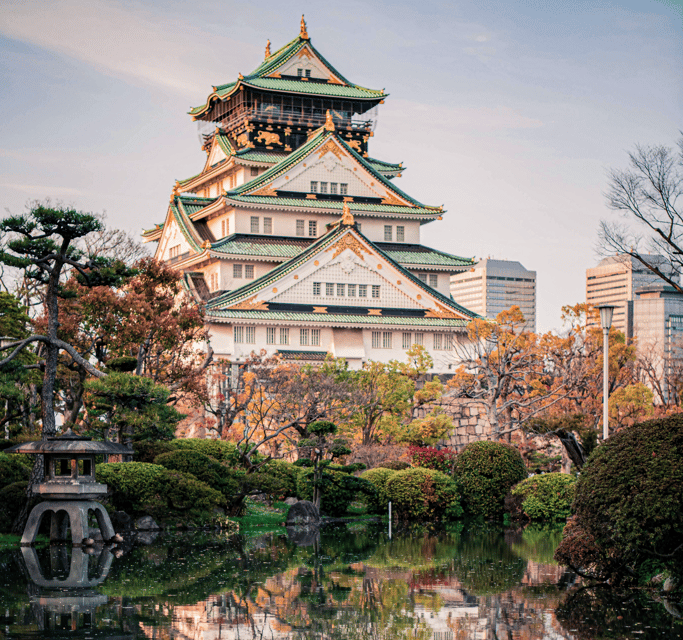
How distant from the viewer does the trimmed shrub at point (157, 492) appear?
26.4 meters

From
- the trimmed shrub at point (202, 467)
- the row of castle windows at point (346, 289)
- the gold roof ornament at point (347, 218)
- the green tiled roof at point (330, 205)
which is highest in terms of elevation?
the green tiled roof at point (330, 205)

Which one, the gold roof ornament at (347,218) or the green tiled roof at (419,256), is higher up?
the gold roof ornament at (347,218)

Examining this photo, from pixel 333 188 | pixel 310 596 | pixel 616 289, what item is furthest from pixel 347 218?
pixel 616 289

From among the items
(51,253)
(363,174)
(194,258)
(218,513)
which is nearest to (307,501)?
(218,513)

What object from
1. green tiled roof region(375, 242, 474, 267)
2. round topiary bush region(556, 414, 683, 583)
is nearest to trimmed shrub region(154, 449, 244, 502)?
round topiary bush region(556, 414, 683, 583)

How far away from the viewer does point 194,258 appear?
54.3m

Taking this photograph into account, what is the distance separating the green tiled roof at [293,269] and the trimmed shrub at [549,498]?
23.0 meters

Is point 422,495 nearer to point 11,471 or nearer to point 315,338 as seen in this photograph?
point 11,471

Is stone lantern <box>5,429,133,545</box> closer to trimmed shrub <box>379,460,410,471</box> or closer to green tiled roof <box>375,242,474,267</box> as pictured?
trimmed shrub <box>379,460,410,471</box>

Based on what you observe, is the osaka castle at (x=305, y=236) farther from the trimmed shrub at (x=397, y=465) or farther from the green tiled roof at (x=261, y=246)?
the trimmed shrub at (x=397, y=465)

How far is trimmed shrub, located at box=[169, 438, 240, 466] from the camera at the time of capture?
30594mm

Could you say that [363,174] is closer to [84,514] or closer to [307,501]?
[307,501]

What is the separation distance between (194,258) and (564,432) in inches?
1098

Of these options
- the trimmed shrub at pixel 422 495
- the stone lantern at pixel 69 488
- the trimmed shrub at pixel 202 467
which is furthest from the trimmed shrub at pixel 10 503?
the trimmed shrub at pixel 422 495
